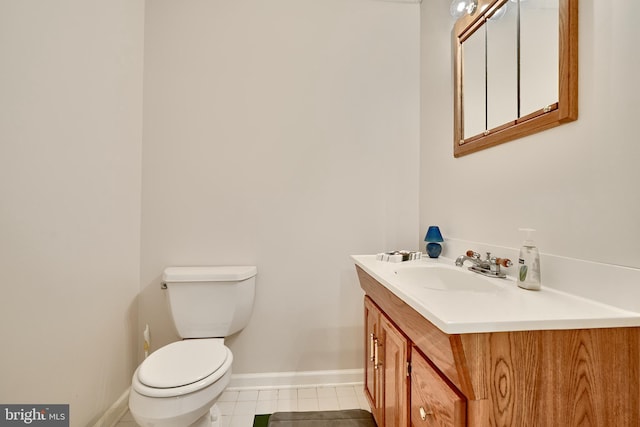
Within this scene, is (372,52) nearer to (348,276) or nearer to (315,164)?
(315,164)

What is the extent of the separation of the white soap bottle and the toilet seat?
4.02 ft

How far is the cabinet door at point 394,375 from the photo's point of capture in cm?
95

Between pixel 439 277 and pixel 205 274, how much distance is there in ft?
3.96

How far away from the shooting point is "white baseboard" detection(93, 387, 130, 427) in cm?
139

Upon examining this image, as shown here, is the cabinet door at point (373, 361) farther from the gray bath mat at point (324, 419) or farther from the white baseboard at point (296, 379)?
the white baseboard at point (296, 379)

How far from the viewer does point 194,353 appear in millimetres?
1323

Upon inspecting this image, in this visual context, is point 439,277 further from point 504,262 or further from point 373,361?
point 373,361

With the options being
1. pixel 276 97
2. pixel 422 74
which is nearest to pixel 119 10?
pixel 276 97

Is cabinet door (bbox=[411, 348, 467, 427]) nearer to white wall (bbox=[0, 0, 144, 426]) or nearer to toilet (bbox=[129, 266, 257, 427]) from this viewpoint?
toilet (bbox=[129, 266, 257, 427])

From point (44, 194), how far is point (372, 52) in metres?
1.88

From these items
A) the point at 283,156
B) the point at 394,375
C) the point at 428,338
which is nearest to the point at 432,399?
the point at 428,338

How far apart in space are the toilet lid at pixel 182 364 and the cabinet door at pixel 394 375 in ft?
2.39

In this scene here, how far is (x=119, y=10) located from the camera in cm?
150

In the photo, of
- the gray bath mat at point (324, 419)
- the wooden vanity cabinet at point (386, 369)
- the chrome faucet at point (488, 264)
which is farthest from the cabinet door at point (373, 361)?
the chrome faucet at point (488, 264)
